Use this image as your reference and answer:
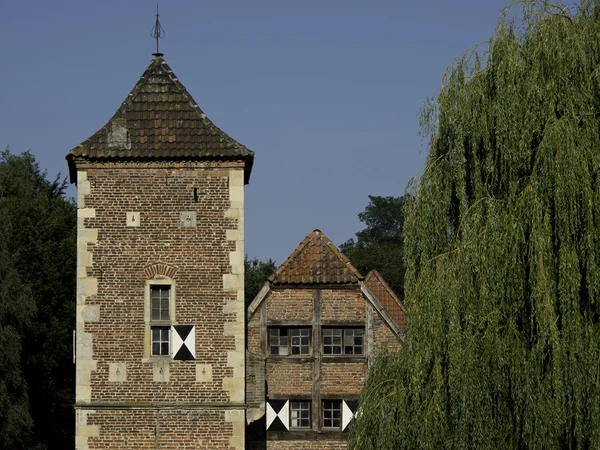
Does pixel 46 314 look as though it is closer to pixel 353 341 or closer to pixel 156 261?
pixel 353 341

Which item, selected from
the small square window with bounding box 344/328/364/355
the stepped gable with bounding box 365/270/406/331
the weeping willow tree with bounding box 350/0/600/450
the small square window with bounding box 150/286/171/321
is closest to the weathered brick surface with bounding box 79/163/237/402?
the small square window with bounding box 150/286/171/321

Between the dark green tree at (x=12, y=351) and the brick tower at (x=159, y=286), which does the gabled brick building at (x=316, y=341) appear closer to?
the brick tower at (x=159, y=286)

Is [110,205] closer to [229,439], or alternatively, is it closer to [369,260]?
[229,439]

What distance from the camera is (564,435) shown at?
1305 cm

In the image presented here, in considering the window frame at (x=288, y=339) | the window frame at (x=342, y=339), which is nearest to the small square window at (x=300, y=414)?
Result: the window frame at (x=288, y=339)

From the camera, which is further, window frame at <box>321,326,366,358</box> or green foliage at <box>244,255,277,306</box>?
green foliage at <box>244,255,277,306</box>

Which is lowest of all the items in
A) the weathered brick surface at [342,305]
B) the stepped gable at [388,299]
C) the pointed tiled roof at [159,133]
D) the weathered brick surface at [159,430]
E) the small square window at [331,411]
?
the weathered brick surface at [159,430]

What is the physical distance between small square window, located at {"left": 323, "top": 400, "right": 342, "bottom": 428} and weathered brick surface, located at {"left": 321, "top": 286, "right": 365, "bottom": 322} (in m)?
1.53

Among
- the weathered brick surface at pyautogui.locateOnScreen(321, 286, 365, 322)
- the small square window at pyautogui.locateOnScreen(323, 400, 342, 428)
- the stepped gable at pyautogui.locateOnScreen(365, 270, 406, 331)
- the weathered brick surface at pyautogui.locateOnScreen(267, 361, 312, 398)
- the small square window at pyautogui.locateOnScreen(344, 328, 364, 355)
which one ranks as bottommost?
the small square window at pyautogui.locateOnScreen(323, 400, 342, 428)

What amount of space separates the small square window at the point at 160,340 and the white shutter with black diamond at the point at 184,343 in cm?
12

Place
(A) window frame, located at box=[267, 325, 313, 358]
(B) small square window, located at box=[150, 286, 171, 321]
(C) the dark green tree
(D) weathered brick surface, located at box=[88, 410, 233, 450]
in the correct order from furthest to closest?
(C) the dark green tree
(A) window frame, located at box=[267, 325, 313, 358]
(B) small square window, located at box=[150, 286, 171, 321]
(D) weathered brick surface, located at box=[88, 410, 233, 450]

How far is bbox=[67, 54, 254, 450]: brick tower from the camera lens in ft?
58.3

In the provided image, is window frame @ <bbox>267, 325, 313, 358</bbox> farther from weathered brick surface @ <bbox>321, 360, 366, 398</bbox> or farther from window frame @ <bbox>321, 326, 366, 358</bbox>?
weathered brick surface @ <bbox>321, 360, 366, 398</bbox>

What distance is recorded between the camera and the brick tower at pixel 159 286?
17.8 m
